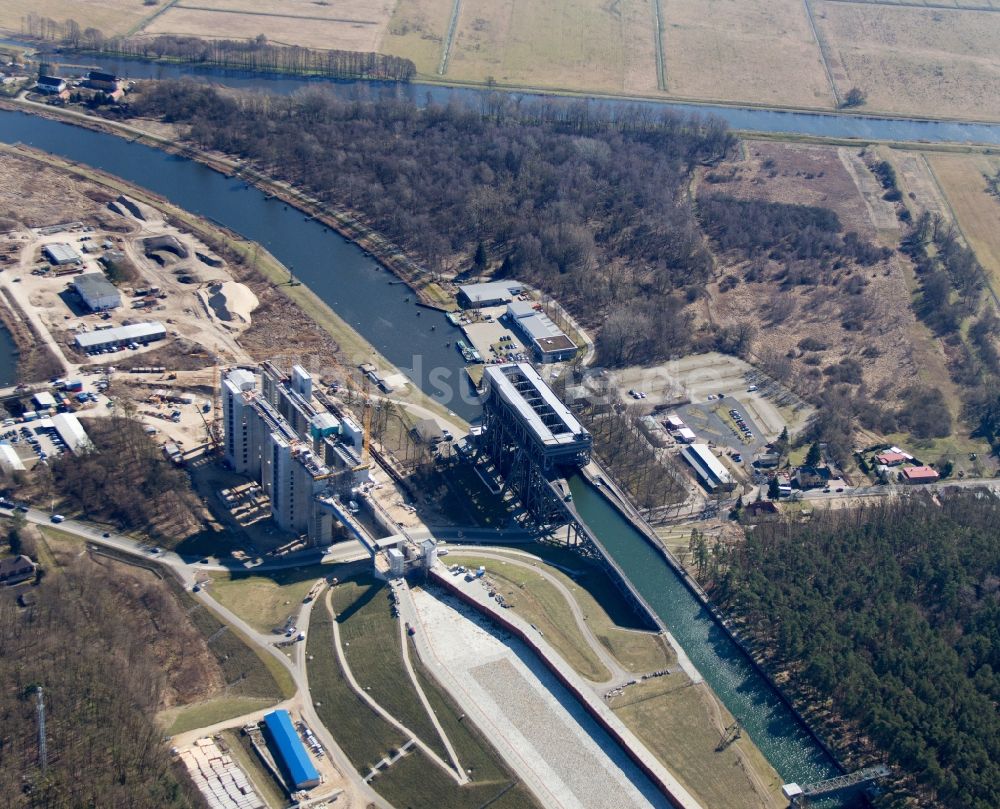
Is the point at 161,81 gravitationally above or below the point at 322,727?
above

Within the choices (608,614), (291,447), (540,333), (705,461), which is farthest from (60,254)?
(608,614)

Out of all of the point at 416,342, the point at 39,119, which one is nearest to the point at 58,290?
the point at 416,342

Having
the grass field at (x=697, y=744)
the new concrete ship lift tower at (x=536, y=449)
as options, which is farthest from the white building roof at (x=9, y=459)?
the grass field at (x=697, y=744)

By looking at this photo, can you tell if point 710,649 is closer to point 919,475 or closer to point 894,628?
point 894,628

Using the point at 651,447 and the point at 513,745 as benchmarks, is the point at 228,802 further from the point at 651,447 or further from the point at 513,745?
the point at 651,447

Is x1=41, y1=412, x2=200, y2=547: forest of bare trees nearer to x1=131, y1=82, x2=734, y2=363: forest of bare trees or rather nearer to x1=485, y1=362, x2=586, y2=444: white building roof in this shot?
x1=485, y1=362, x2=586, y2=444: white building roof

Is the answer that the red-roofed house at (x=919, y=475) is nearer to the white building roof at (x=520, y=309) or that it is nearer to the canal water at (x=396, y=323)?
the canal water at (x=396, y=323)

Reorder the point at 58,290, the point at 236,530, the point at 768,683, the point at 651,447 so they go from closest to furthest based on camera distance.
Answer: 1. the point at 768,683
2. the point at 236,530
3. the point at 651,447
4. the point at 58,290
